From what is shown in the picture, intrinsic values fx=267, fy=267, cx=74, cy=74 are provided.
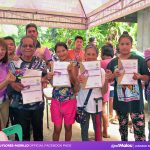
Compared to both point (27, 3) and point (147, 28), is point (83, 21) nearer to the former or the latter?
point (27, 3)

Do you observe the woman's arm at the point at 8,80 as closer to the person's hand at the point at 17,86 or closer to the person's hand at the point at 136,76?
the person's hand at the point at 17,86

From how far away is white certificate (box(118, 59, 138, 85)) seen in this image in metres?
3.04

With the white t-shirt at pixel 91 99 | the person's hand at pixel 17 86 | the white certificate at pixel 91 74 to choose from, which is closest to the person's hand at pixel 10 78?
the person's hand at pixel 17 86

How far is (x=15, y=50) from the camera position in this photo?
405 centimetres

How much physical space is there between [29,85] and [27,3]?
201 inches

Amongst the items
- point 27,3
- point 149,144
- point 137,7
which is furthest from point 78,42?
point 149,144

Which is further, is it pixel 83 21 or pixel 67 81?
pixel 83 21

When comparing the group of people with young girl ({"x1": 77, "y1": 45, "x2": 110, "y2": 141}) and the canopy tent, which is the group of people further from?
the canopy tent

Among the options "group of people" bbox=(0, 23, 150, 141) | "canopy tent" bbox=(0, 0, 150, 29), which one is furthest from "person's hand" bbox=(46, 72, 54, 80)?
"canopy tent" bbox=(0, 0, 150, 29)

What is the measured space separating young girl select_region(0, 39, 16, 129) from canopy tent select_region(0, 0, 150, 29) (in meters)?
4.11

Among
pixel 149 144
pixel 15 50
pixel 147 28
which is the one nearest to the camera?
pixel 149 144

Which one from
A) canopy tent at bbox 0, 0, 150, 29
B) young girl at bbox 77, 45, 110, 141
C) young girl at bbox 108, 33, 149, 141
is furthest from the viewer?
canopy tent at bbox 0, 0, 150, 29

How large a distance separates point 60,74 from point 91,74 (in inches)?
14.6

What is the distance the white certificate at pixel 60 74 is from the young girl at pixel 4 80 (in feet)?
1.71
